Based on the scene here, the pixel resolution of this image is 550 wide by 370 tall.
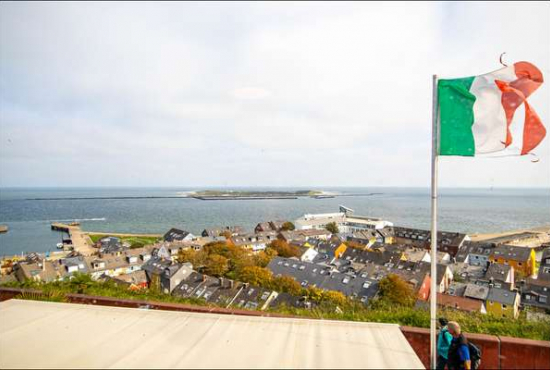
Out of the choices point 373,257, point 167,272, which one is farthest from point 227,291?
point 373,257

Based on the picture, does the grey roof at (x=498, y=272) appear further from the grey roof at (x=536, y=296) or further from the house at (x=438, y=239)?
the house at (x=438, y=239)

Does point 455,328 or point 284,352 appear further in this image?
point 455,328

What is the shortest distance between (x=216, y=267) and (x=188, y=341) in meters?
26.0

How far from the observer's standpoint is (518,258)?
34844mm

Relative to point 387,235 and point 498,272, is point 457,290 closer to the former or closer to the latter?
point 498,272

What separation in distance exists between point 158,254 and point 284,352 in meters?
39.7

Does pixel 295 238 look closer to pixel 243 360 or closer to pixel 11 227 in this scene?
pixel 243 360

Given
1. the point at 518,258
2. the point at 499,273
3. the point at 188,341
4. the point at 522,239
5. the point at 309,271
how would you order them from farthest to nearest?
the point at 522,239 < the point at 518,258 < the point at 499,273 < the point at 309,271 < the point at 188,341

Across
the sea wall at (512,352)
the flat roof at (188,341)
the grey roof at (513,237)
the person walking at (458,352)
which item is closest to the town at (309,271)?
the grey roof at (513,237)

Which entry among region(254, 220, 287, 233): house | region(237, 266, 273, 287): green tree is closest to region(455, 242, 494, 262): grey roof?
region(237, 266, 273, 287): green tree

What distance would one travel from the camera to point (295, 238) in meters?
49.2

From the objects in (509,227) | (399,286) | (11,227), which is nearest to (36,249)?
(11,227)

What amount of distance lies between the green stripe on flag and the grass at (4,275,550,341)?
9.13 ft

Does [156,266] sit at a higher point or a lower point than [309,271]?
lower
